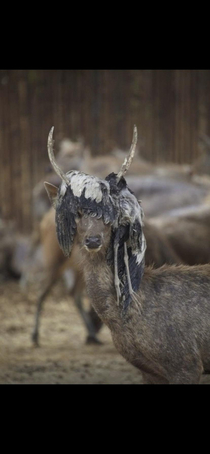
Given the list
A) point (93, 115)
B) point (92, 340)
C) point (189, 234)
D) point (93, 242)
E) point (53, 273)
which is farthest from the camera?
point (93, 115)

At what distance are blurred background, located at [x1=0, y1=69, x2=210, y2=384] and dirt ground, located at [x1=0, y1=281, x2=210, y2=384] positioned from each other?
0.10 feet

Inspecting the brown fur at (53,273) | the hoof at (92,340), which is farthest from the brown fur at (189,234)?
the hoof at (92,340)

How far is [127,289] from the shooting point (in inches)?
141

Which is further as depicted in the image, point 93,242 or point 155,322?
point 155,322

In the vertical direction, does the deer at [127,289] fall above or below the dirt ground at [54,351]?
above

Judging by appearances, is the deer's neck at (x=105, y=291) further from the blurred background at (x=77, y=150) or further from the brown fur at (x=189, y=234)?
the blurred background at (x=77, y=150)

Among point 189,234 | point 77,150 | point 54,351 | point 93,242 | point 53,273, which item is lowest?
point 54,351

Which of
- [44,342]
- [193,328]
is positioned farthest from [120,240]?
[44,342]

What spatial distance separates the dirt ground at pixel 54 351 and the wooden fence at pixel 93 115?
2313 millimetres

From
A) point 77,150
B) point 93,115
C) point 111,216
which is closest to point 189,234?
point 77,150

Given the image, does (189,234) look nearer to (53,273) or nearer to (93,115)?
(53,273)

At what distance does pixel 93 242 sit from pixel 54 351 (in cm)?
403

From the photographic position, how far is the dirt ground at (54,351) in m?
6.05

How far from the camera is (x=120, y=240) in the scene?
3.53 metres
